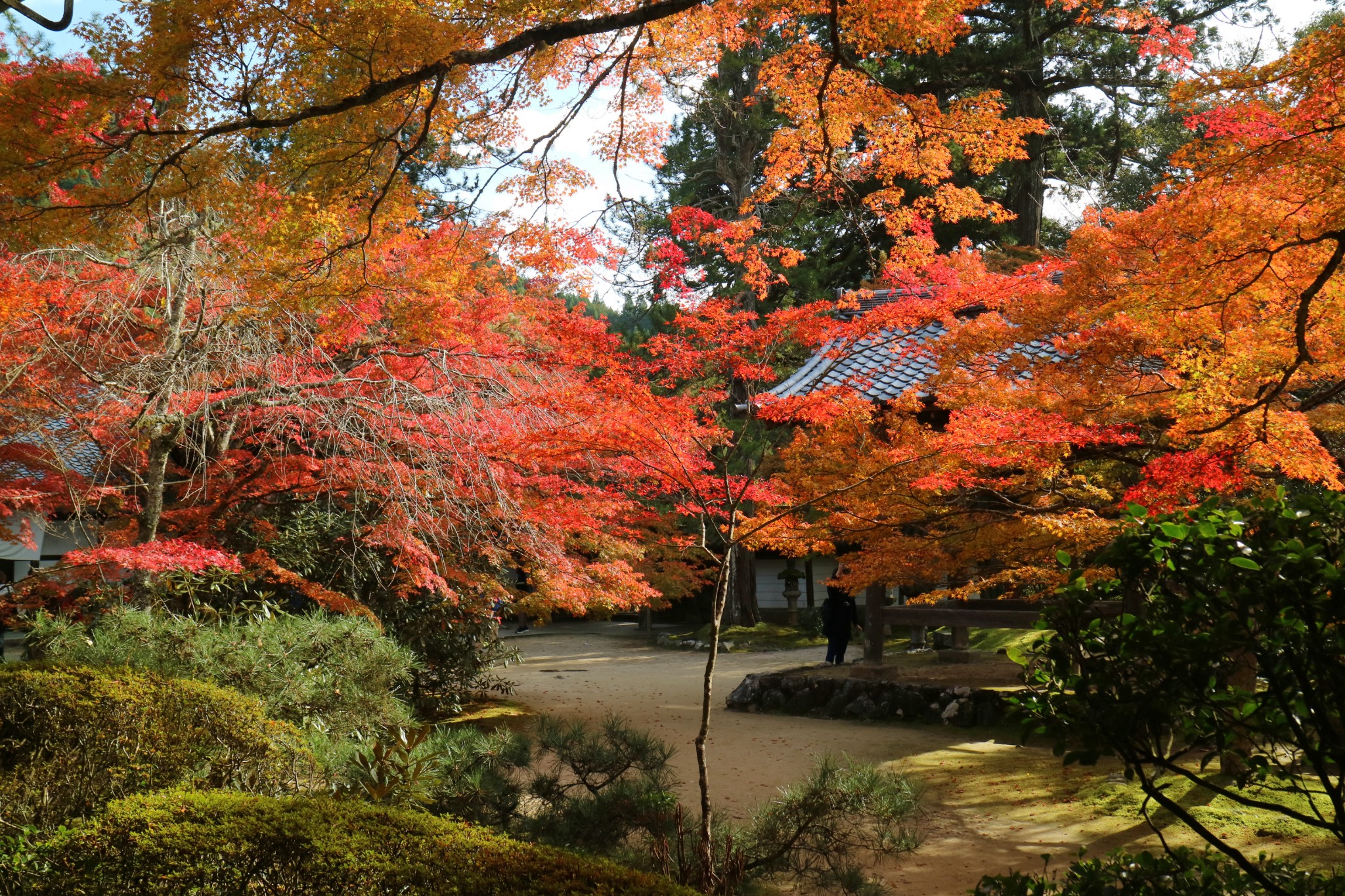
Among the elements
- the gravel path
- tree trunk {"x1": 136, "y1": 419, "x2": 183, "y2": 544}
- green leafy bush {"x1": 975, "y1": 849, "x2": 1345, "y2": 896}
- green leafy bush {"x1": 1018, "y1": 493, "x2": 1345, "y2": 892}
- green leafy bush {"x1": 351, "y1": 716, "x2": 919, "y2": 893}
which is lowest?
the gravel path

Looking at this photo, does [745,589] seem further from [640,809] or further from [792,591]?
[640,809]

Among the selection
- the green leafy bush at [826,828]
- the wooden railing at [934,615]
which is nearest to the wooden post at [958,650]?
the wooden railing at [934,615]

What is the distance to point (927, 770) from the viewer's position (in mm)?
7367

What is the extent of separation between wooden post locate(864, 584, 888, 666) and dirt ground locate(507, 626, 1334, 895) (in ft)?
2.20

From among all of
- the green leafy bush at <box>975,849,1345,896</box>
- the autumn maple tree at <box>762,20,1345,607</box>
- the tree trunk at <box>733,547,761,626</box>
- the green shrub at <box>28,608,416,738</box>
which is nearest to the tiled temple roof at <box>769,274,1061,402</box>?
the autumn maple tree at <box>762,20,1345,607</box>

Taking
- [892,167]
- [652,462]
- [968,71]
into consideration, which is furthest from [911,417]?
[968,71]

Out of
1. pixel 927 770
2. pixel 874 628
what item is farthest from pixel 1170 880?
pixel 874 628

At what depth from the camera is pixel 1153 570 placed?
2.13 m

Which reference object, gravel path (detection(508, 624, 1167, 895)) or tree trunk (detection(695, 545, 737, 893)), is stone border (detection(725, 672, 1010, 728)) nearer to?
gravel path (detection(508, 624, 1167, 895))

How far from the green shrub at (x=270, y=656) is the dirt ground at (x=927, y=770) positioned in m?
2.53

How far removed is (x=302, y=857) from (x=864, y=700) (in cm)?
803

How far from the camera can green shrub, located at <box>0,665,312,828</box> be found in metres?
4.17

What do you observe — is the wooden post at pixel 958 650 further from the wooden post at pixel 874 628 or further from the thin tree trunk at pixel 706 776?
the thin tree trunk at pixel 706 776

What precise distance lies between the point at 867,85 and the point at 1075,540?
3.72 m
